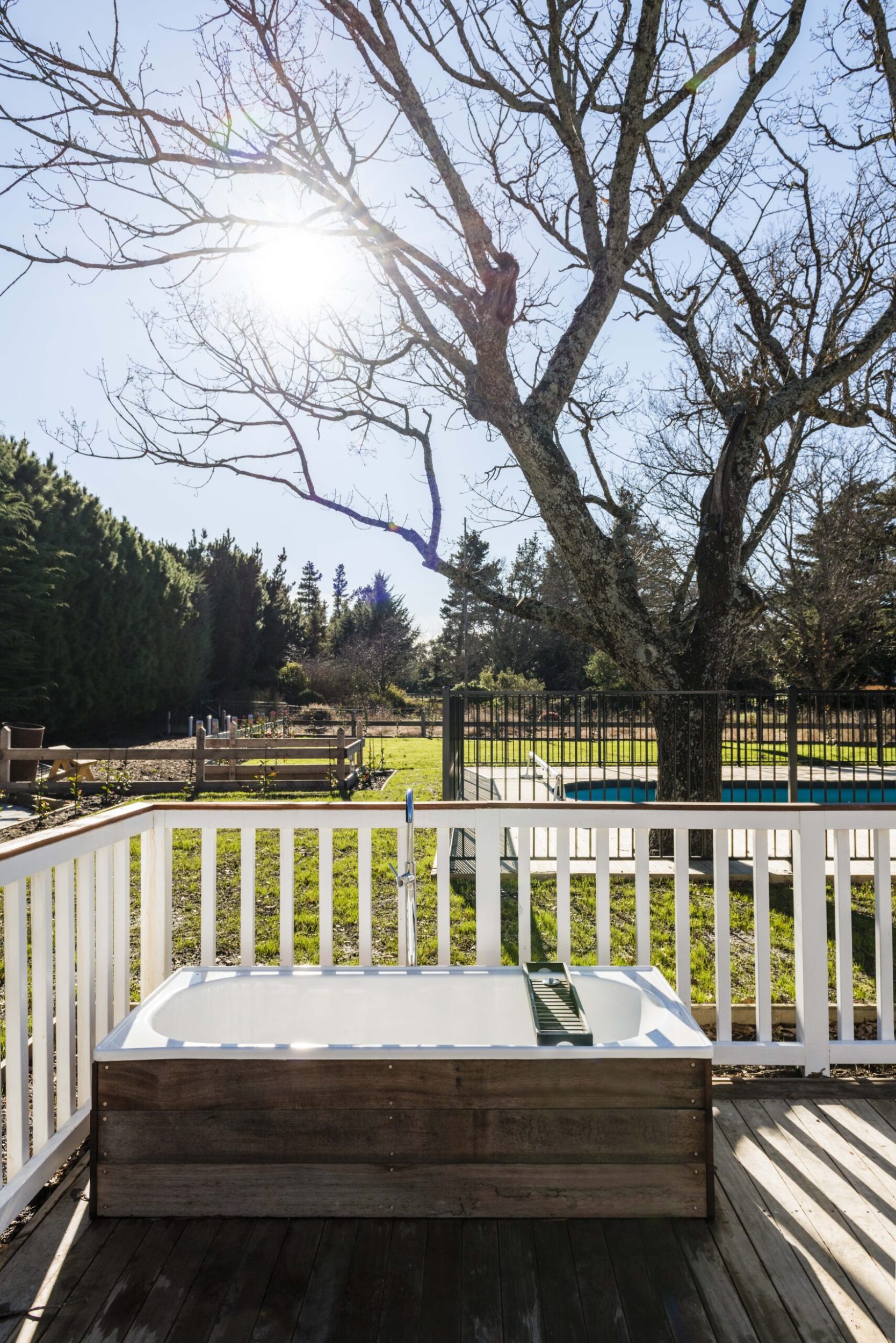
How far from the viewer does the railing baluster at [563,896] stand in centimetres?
249

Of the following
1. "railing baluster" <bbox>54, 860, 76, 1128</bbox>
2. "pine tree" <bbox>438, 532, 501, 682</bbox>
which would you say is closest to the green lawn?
"railing baluster" <bbox>54, 860, 76, 1128</bbox>

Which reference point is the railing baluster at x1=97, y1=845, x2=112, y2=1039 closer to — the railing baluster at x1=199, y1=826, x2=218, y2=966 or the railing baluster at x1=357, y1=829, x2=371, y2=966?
the railing baluster at x1=199, y1=826, x2=218, y2=966

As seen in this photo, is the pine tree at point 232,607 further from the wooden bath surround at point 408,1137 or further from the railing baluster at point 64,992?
the wooden bath surround at point 408,1137

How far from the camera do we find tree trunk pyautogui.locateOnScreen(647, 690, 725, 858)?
19.0 feet

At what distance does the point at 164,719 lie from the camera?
22188mm

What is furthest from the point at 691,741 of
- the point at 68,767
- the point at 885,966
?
the point at 68,767

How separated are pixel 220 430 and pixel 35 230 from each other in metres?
2.11

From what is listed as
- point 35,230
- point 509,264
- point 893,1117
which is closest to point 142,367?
point 35,230

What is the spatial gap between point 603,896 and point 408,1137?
40.1 inches

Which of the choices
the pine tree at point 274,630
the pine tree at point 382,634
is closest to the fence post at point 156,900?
the pine tree at point 382,634

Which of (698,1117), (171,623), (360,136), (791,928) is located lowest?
(791,928)

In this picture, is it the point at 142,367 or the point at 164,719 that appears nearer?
the point at 142,367

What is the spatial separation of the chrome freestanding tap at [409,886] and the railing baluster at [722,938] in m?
0.98

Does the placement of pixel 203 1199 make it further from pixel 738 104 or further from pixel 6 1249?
pixel 738 104
